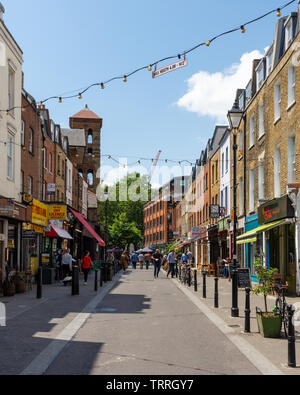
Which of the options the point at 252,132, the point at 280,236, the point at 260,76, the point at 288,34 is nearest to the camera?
the point at 288,34

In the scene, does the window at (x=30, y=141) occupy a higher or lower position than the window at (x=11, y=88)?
lower

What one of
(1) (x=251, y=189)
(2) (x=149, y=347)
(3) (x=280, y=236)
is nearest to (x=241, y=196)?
(1) (x=251, y=189)

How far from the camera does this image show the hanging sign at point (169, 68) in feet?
37.5

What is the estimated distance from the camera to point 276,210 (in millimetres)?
19859

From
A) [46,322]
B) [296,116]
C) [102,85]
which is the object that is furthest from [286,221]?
[46,322]

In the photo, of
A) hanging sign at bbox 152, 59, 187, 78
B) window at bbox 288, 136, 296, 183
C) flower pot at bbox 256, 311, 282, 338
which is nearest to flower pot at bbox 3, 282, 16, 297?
hanging sign at bbox 152, 59, 187, 78

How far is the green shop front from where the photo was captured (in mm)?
18602

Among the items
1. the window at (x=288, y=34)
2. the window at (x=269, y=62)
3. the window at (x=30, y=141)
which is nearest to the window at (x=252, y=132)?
the window at (x=269, y=62)

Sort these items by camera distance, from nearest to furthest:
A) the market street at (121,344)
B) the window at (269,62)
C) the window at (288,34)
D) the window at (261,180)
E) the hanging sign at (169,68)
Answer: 1. the market street at (121,344)
2. the hanging sign at (169,68)
3. the window at (288,34)
4. the window at (269,62)
5. the window at (261,180)

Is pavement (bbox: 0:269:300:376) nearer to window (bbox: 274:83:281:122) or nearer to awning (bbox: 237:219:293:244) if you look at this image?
awning (bbox: 237:219:293:244)

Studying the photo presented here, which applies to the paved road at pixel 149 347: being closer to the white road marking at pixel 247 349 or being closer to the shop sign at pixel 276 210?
the white road marking at pixel 247 349

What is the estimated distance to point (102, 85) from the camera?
1380 centimetres

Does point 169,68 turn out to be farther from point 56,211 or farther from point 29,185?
point 56,211

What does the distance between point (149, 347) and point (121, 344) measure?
59 cm
